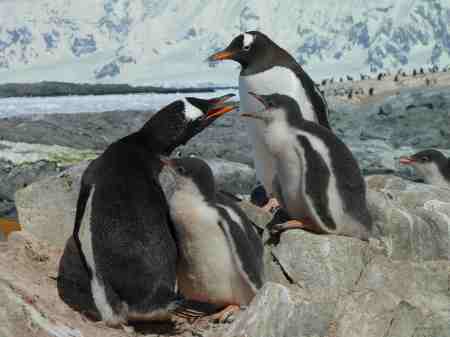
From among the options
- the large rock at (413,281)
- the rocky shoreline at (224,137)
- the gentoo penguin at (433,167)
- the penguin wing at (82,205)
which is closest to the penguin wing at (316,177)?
the large rock at (413,281)

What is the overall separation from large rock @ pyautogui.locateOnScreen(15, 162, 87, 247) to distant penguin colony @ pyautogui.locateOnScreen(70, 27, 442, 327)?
681 mm

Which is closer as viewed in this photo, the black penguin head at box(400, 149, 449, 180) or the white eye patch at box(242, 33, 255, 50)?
the white eye patch at box(242, 33, 255, 50)

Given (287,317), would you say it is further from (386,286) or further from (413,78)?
(413,78)

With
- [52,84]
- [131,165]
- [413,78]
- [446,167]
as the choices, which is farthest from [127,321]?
[413,78]

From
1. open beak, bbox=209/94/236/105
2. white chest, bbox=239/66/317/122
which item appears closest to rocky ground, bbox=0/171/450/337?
open beak, bbox=209/94/236/105

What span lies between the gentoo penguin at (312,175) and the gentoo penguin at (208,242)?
0.63m

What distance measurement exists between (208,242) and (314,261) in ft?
2.64

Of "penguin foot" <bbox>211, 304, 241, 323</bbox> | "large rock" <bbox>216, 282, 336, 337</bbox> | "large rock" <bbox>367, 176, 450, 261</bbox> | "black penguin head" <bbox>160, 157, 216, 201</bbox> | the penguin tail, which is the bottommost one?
"large rock" <bbox>367, 176, 450, 261</bbox>

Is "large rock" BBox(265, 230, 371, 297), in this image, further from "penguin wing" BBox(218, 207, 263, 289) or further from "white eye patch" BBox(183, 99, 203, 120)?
"white eye patch" BBox(183, 99, 203, 120)

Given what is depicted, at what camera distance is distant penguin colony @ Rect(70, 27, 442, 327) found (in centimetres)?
330

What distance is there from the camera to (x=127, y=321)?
11.0 feet

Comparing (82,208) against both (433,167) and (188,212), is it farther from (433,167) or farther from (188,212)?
(433,167)

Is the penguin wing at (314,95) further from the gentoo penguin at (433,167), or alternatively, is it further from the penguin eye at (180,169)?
the gentoo penguin at (433,167)

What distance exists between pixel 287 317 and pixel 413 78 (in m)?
36.0
